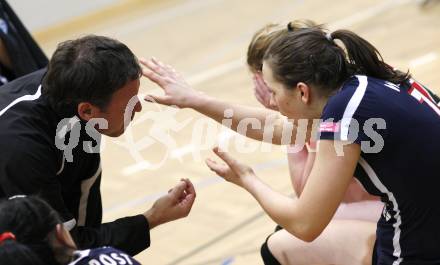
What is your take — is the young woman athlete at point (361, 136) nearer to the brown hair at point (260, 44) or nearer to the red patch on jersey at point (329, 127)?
the red patch on jersey at point (329, 127)

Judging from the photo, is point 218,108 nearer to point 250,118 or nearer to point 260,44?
point 250,118

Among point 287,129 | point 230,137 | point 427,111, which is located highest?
point 427,111

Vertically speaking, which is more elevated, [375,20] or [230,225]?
[230,225]

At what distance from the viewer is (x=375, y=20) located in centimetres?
663

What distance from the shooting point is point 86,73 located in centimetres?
218

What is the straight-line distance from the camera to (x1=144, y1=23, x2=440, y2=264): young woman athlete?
1900 millimetres

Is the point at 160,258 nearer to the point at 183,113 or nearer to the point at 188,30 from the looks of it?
the point at 183,113

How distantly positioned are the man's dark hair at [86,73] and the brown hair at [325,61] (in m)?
0.50

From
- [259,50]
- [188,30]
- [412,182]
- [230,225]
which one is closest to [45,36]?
[188,30]

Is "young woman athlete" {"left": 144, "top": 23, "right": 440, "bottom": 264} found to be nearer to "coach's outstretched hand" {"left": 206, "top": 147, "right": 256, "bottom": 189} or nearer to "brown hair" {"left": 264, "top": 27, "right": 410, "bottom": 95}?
"brown hair" {"left": 264, "top": 27, "right": 410, "bottom": 95}

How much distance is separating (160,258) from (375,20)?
154 inches

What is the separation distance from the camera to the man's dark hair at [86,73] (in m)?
2.19

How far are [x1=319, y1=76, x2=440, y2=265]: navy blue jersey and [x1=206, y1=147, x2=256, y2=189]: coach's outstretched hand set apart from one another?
0.40 m

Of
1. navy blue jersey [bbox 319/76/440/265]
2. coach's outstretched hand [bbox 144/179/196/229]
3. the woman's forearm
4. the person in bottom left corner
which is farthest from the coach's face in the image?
navy blue jersey [bbox 319/76/440/265]
